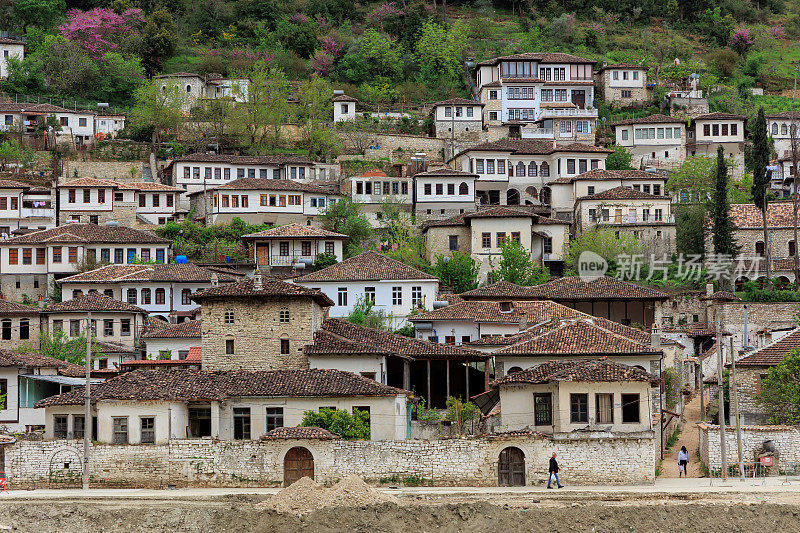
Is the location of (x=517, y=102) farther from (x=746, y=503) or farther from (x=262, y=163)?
(x=746, y=503)

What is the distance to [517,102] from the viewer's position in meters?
103

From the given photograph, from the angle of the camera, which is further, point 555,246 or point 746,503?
point 555,246

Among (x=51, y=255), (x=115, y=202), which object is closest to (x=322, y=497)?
(x=51, y=255)

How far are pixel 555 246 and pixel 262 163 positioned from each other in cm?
2332

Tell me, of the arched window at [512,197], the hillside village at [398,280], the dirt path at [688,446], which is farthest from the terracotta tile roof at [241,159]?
the dirt path at [688,446]

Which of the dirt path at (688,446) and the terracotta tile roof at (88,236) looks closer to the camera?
the dirt path at (688,446)

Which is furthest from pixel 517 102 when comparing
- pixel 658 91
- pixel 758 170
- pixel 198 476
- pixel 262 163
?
pixel 198 476

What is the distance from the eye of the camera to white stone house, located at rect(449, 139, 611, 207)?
89.2 m

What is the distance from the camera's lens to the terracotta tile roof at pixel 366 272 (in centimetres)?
6612

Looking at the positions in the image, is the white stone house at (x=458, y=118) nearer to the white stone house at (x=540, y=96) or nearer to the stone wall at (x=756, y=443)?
the white stone house at (x=540, y=96)

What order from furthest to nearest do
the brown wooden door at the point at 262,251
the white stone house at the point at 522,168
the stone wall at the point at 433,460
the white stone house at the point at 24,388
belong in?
the white stone house at the point at 522,168 < the brown wooden door at the point at 262,251 < the white stone house at the point at 24,388 < the stone wall at the point at 433,460

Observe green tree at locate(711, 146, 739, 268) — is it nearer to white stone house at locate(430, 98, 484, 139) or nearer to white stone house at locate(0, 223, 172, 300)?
white stone house at locate(430, 98, 484, 139)

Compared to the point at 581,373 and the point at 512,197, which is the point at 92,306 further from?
the point at 512,197

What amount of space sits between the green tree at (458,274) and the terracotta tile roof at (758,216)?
58.1 ft
